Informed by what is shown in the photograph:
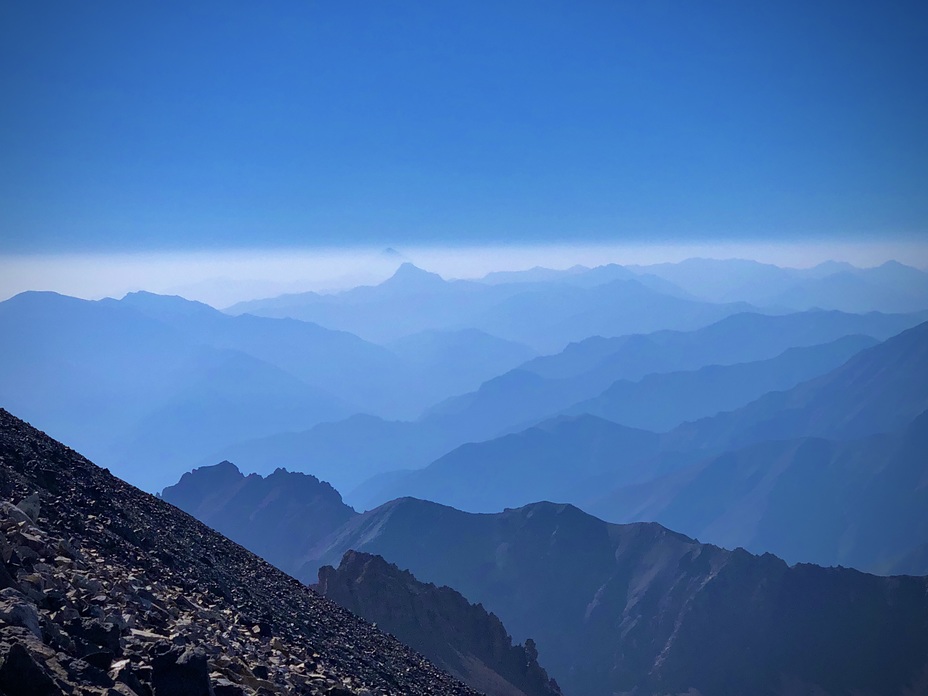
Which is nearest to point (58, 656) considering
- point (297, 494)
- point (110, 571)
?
point (110, 571)

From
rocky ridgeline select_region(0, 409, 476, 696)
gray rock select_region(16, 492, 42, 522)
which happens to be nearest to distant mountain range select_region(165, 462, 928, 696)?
rocky ridgeline select_region(0, 409, 476, 696)

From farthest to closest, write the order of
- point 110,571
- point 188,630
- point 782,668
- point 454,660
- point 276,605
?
point 782,668 → point 454,660 → point 276,605 → point 110,571 → point 188,630

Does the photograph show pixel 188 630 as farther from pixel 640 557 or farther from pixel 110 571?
pixel 640 557

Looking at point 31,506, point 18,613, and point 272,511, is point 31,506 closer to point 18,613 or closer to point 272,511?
point 18,613

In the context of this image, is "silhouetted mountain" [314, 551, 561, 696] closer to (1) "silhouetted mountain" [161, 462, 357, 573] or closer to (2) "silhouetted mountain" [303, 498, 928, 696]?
(2) "silhouetted mountain" [303, 498, 928, 696]

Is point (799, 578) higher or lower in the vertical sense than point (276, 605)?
higher

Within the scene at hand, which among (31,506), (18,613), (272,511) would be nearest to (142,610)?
(18,613)
